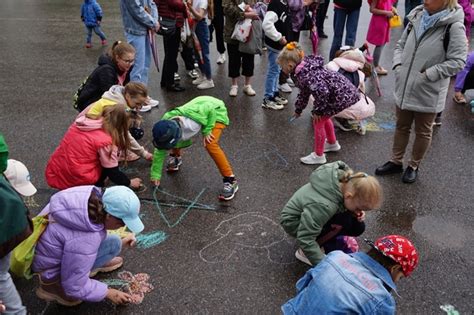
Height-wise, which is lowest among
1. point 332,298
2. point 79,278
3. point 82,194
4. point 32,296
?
point 32,296

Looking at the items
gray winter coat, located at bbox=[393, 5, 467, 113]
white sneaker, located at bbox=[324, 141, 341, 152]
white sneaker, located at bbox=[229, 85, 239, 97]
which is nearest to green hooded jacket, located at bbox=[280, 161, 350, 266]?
gray winter coat, located at bbox=[393, 5, 467, 113]

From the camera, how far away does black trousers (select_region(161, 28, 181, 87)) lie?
5.70 metres

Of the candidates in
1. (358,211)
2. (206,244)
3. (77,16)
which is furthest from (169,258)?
(77,16)

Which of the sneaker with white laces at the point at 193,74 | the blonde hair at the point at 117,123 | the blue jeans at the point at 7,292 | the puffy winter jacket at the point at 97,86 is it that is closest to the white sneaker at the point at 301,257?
the blonde hair at the point at 117,123

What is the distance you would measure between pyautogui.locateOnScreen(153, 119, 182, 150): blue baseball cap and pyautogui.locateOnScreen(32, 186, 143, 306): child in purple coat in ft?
3.53

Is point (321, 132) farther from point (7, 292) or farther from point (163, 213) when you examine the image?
point (7, 292)

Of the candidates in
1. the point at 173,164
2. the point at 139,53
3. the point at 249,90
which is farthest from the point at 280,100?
the point at 173,164

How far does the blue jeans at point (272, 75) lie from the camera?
5.51m

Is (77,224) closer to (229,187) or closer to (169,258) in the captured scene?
(169,258)

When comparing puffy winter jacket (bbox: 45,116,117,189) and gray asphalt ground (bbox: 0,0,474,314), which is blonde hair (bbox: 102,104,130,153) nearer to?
puffy winter jacket (bbox: 45,116,117,189)

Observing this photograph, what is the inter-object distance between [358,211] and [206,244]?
1.14 meters

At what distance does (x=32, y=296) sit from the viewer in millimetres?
2803

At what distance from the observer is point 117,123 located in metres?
3.28

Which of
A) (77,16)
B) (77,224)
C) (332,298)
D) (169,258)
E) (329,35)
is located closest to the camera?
(332,298)
